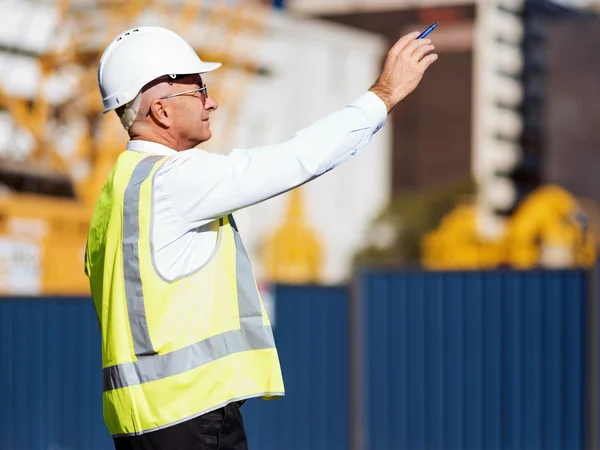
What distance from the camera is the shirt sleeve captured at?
9.34ft

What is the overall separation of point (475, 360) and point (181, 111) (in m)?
8.83

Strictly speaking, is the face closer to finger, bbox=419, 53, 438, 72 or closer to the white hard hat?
the white hard hat

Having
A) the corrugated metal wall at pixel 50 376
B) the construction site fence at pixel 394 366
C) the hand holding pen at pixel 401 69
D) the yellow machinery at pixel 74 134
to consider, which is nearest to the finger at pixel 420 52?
the hand holding pen at pixel 401 69

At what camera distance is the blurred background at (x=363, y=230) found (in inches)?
450

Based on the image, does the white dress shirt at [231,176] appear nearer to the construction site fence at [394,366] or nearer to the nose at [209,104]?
the nose at [209,104]

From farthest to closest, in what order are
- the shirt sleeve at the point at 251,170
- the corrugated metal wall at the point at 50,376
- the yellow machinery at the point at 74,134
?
1. the yellow machinery at the point at 74,134
2. the corrugated metal wall at the point at 50,376
3. the shirt sleeve at the point at 251,170

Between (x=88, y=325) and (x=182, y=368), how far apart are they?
9.75 m

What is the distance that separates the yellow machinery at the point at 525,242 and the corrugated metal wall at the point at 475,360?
50.6 ft

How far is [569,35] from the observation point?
89812mm

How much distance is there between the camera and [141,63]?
3.07 meters

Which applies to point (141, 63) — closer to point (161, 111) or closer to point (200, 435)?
point (161, 111)

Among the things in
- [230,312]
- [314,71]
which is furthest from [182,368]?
[314,71]

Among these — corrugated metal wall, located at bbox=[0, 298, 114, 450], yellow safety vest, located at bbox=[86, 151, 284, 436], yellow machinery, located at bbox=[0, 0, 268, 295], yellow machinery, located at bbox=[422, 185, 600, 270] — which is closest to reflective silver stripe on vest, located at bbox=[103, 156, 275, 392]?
yellow safety vest, located at bbox=[86, 151, 284, 436]

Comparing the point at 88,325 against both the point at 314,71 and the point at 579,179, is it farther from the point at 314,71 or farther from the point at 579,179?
the point at 579,179
